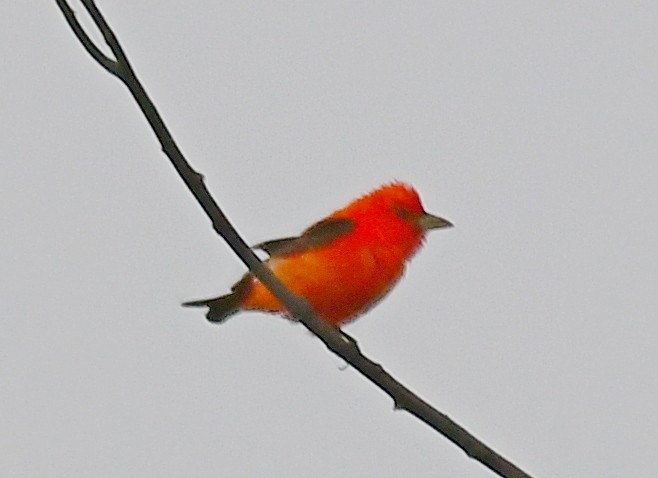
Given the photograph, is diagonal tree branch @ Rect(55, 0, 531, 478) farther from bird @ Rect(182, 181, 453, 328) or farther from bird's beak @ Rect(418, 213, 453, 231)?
bird's beak @ Rect(418, 213, 453, 231)

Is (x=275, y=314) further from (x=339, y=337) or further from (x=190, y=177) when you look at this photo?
(x=190, y=177)

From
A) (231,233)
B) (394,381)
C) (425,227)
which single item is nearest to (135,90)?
(231,233)

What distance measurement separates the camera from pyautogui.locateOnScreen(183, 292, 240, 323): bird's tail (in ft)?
16.6

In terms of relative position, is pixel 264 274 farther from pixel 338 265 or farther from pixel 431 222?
pixel 431 222

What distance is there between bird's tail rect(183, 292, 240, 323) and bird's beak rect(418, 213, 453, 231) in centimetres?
96

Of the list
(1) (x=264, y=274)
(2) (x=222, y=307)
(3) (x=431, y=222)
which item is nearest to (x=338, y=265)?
(2) (x=222, y=307)

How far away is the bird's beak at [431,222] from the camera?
559 centimetres

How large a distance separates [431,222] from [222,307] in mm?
1082

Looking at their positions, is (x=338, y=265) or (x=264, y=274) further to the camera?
(x=338, y=265)

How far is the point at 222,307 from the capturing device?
5.10 m

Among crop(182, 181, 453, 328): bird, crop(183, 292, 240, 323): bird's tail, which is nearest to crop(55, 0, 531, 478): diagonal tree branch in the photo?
crop(182, 181, 453, 328): bird

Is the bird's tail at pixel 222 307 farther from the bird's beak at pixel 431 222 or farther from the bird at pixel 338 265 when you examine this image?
the bird's beak at pixel 431 222

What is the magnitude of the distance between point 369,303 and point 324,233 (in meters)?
0.36

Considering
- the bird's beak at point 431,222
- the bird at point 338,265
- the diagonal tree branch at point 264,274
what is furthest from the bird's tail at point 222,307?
the diagonal tree branch at point 264,274
